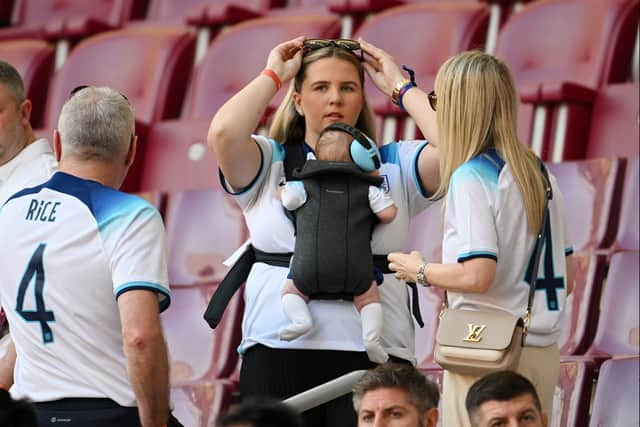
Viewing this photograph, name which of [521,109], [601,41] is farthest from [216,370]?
[601,41]

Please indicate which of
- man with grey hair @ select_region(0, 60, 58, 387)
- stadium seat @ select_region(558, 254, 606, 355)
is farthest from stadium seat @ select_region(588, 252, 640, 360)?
man with grey hair @ select_region(0, 60, 58, 387)

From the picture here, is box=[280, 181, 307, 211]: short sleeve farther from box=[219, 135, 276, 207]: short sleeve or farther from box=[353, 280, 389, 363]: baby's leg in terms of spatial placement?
box=[353, 280, 389, 363]: baby's leg

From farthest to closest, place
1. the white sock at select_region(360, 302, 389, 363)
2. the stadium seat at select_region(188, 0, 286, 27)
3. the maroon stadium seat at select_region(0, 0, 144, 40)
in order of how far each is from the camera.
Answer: the maroon stadium seat at select_region(0, 0, 144, 40), the stadium seat at select_region(188, 0, 286, 27), the white sock at select_region(360, 302, 389, 363)

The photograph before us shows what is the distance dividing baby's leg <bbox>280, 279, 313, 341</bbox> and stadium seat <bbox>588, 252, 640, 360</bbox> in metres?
1.37

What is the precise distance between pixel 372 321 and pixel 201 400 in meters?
1.52

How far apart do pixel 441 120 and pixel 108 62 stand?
136 inches

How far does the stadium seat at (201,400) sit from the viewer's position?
14.3 ft

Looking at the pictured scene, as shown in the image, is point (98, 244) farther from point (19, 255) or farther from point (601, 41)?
point (601, 41)

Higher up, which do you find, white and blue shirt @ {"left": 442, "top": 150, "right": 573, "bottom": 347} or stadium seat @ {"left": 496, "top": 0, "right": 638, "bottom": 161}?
stadium seat @ {"left": 496, "top": 0, "right": 638, "bottom": 161}

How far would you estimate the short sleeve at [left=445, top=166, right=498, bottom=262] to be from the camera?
9.30 ft

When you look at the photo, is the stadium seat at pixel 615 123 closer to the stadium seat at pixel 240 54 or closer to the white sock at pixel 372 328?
the stadium seat at pixel 240 54

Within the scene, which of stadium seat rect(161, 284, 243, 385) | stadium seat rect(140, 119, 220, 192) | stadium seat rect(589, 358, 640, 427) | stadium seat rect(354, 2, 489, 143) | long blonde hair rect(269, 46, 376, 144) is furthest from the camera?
stadium seat rect(140, 119, 220, 192)

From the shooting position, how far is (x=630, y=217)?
175 inches

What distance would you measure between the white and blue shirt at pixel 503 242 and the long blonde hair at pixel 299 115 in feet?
1.64
